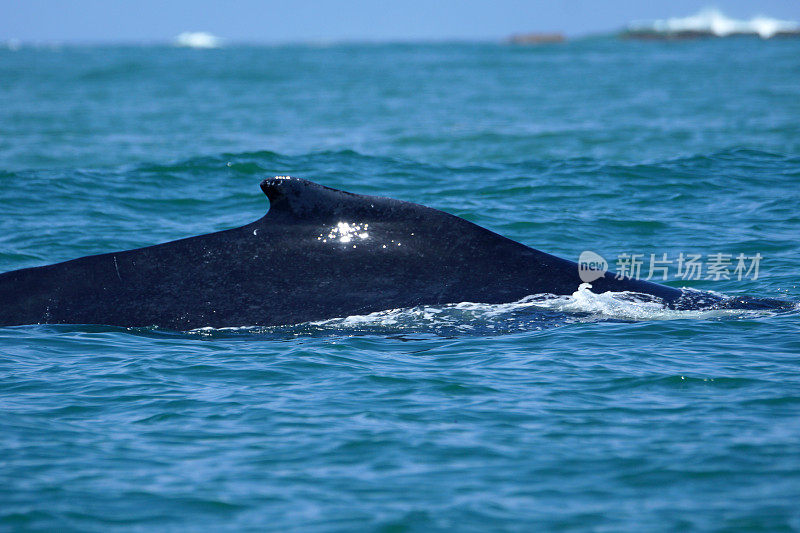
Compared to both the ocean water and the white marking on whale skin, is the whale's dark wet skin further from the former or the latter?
the ocean water

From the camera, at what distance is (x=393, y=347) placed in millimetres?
8695

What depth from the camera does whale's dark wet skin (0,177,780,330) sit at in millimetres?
8789

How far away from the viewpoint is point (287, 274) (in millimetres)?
8828

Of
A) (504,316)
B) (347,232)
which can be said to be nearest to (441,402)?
(504,316)

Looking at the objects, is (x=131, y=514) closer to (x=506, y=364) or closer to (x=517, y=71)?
(x=506, y=364)

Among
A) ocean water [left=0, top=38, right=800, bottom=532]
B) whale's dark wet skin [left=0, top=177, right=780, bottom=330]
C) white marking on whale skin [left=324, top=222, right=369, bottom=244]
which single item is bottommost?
ocean water [left=0, top=38, right=800, bottom=532]

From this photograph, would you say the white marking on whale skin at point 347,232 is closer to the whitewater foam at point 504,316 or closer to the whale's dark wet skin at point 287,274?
the whale's dark wet skin at point 287,274

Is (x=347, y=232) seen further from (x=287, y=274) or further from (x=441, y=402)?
(x=441, y=402)

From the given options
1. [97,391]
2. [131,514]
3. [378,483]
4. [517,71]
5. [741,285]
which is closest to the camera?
[131,514]

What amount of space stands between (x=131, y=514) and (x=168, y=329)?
3.26 meters

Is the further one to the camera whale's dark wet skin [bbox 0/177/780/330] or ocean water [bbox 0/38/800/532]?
whale's dark wet skin [bbox 0/177/780/330]

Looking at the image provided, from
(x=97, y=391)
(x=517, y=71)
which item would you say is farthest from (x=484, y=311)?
(x=517, y=71)

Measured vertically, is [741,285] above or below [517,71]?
below

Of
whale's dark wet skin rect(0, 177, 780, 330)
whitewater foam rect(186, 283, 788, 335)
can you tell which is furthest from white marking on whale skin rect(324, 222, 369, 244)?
whitewater foam rect(186, 283, 788, 335)
